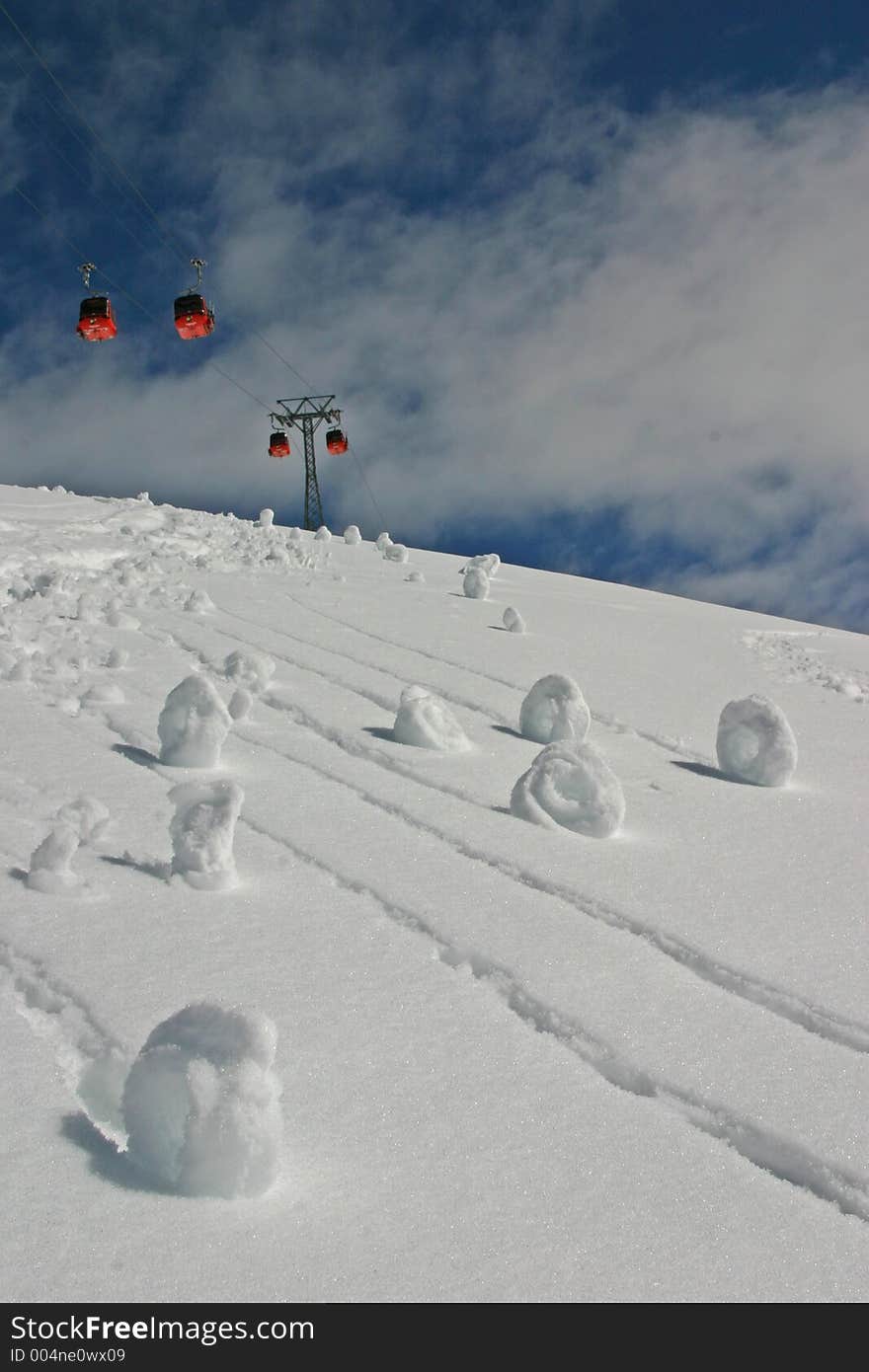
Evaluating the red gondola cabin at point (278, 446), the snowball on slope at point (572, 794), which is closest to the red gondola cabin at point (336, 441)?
the red gondola cabin at point (278, 446)

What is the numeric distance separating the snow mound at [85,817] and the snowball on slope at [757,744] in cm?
276

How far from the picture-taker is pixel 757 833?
3.55 metres

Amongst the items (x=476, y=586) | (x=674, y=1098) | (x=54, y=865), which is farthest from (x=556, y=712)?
(x=476, y=586)

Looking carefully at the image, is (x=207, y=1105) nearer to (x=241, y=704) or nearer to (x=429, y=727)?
(x=429, y=727)

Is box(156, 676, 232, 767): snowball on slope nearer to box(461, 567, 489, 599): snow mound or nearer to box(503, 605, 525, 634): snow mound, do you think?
box(503, 605, 525, 634): snow mound

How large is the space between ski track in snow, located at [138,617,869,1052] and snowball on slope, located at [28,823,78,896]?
1.19m

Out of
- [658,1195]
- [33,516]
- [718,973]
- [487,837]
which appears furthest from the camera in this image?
[33,516]

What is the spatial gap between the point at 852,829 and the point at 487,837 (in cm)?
154

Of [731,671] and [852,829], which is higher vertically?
[731,671]

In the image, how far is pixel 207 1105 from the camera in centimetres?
148

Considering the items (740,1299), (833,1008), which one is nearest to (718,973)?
(833,1008)
